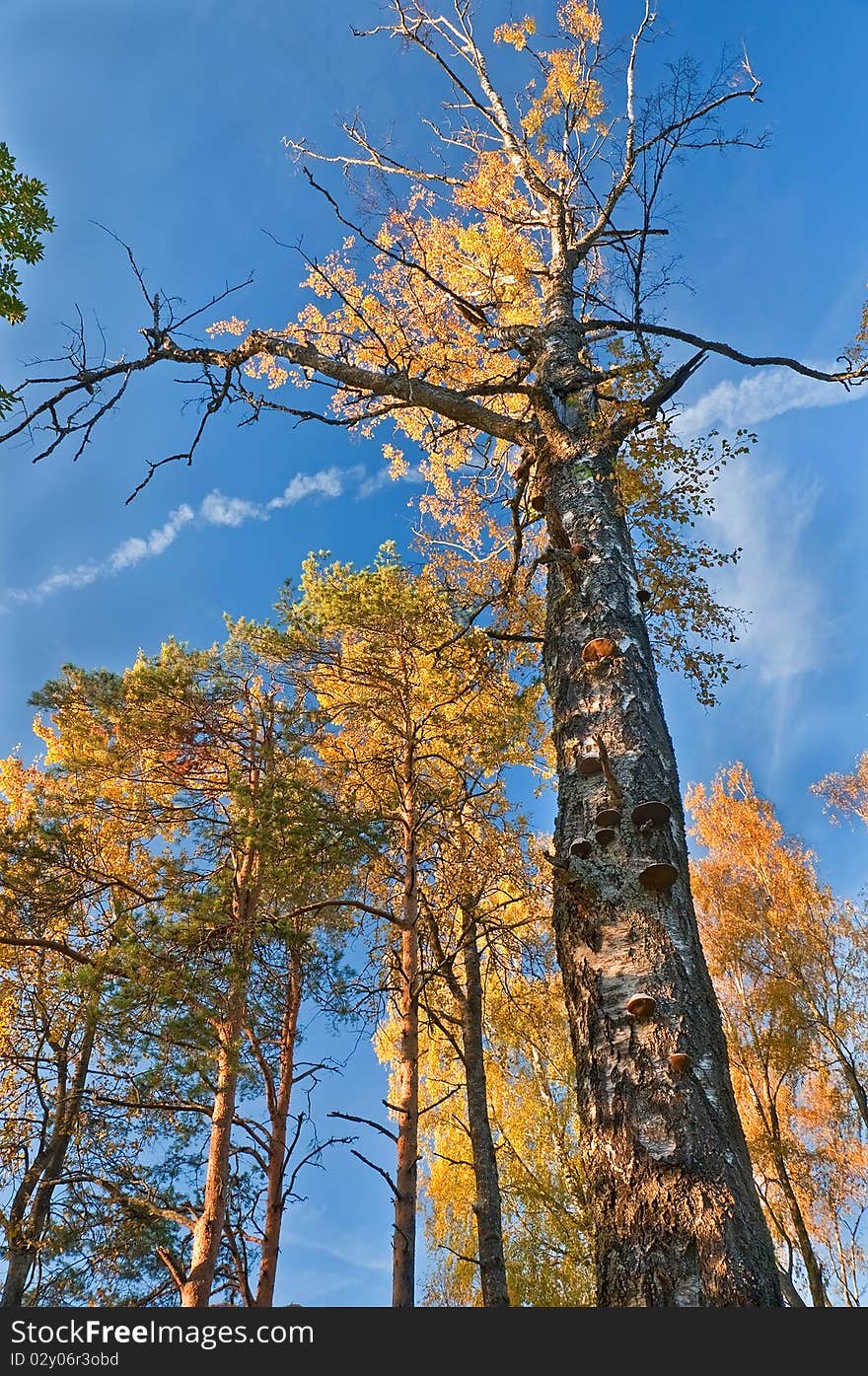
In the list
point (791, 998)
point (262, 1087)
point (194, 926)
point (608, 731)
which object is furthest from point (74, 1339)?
point (791, 998)

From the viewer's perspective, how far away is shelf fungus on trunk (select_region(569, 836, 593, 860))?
107 inches

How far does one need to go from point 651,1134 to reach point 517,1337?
23.9 inches

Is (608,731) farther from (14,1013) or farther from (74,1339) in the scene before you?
(14,1013)

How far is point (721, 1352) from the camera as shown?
1.68m

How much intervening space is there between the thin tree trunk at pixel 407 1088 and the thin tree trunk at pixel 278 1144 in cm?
134

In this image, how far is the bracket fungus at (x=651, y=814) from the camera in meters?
2.70

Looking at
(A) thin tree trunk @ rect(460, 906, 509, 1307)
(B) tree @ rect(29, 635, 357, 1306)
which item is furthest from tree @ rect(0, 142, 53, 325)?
(A) thin tree trunk @ rect(460, 906, 509, 1307)

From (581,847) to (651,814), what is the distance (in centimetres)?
27

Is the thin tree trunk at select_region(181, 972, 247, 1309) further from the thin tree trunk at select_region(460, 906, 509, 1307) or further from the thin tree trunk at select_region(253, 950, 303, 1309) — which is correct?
the thin tree trunk at select_region(460, 906, 509, 1307)

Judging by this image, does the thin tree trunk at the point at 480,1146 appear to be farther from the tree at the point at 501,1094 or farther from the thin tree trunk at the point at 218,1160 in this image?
the thin tree trunk at the point at 218,1160

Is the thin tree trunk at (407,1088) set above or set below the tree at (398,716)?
below

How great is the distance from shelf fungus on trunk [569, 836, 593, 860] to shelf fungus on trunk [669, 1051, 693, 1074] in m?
0.70

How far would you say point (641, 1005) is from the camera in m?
2.31

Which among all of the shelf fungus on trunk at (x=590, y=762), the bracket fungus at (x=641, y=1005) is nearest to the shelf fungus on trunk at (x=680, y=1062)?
the bracket fungus at (x=641, y=1005)
